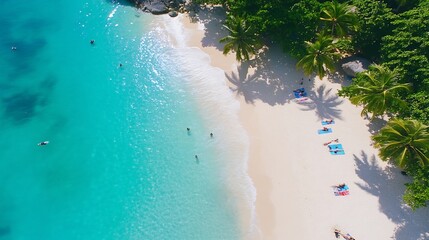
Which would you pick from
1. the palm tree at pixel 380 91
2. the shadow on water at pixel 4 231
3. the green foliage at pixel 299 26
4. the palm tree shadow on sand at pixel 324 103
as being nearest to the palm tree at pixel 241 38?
the green foliage at pixel 299 26

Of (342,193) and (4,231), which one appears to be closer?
(342,193)

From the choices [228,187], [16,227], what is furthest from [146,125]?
[16,227]

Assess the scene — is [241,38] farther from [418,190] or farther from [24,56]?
[24,56]

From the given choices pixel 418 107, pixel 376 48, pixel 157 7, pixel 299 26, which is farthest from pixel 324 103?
pixel 157 7

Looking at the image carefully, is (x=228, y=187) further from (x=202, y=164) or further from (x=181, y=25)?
(x=181, y=25)

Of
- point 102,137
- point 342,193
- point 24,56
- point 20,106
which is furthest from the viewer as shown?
point 24,56

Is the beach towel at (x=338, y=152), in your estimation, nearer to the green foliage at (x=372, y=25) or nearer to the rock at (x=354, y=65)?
the rock at (x=354, y=65)
